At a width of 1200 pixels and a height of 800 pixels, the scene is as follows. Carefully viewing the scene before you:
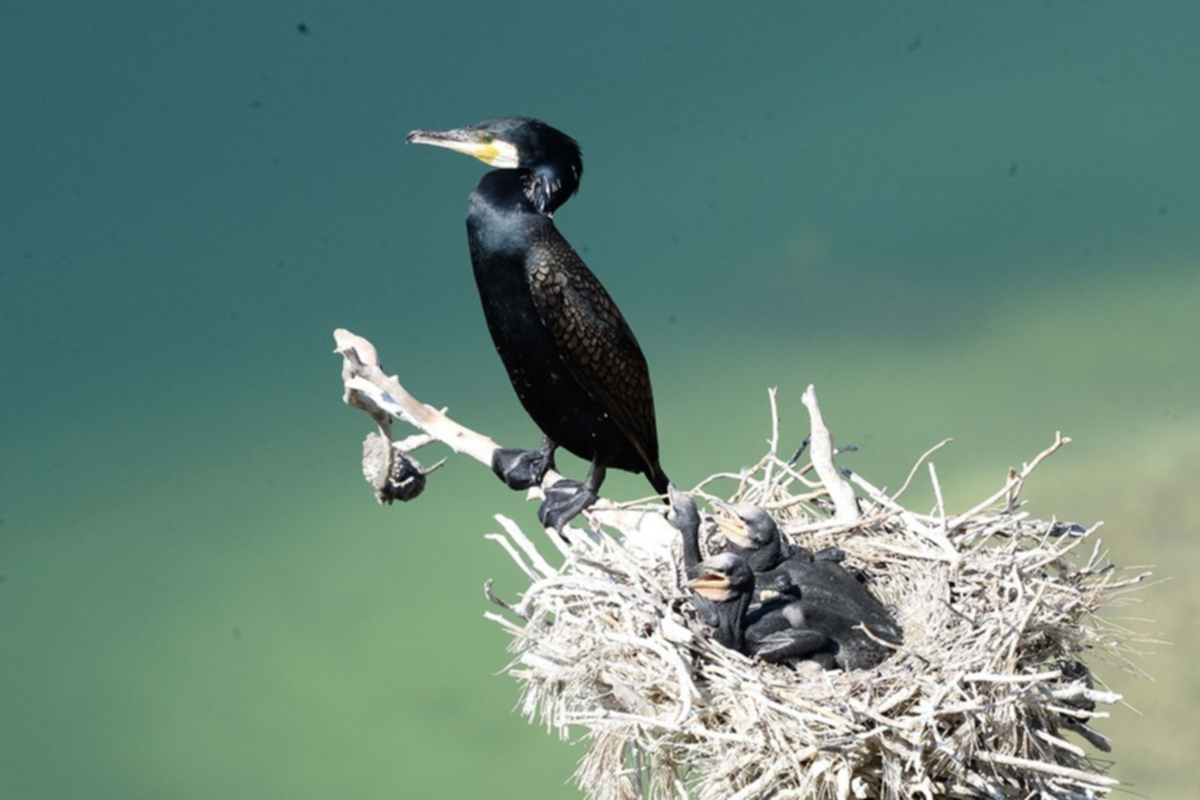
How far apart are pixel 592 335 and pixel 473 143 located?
511mm

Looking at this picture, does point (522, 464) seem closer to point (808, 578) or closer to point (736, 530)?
point (736, 530)

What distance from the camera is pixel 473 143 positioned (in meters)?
3.55

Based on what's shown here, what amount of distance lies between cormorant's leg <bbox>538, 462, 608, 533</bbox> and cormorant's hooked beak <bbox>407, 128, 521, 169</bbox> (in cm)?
76

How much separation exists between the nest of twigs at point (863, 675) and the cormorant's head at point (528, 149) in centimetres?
81

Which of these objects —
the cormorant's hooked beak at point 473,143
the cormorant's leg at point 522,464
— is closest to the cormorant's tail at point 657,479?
the cormorant's leg at point 522,464

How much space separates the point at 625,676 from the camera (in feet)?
9.63

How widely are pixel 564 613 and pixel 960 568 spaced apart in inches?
31.8

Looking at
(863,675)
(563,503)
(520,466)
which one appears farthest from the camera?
(520,466)

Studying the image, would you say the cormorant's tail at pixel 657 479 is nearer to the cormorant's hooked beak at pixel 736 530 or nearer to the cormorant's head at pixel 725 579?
the cormorant's hooked beak at pixel 736 530

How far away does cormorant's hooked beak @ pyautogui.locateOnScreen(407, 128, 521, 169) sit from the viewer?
3.54 meters

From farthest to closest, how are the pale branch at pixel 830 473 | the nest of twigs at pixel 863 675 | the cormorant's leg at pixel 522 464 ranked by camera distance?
the cormorant's leg at pixel 522 464
the pale branch at pixel 830 473
the nest of twigs at pixel 863 675

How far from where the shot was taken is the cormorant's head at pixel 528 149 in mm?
3555

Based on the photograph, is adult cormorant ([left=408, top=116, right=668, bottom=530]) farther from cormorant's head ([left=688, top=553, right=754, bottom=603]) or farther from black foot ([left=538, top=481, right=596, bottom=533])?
cormorant's head ([left=688, top=553, right=754, bottom=603])

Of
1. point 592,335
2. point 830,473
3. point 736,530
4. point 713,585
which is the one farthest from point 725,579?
point 592,335
